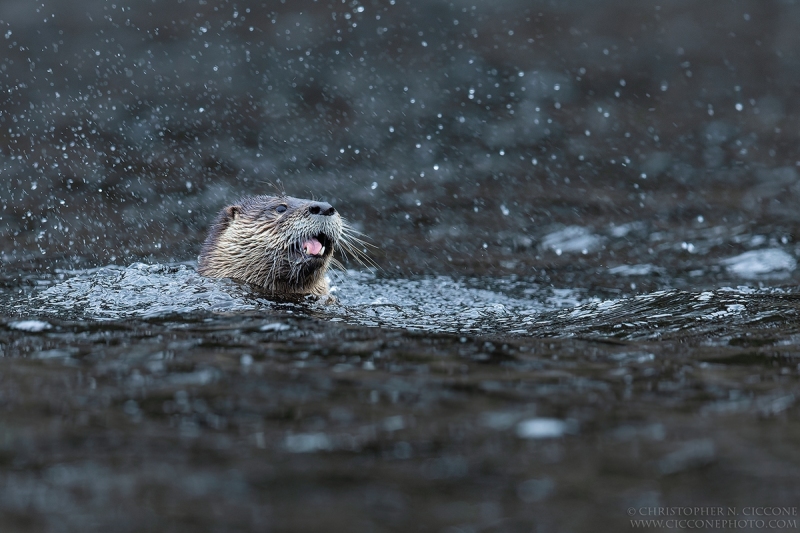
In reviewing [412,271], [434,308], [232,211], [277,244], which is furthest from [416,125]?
[277,244]

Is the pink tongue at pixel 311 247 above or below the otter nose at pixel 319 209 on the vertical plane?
below

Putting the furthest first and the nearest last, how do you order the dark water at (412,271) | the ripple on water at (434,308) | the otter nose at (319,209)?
the otter nose at (319,209) → the ripple on water at (434,308) → the dark water at (412,271)

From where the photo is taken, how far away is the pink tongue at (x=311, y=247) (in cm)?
509

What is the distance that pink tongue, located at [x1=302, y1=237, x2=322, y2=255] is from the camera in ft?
16.7

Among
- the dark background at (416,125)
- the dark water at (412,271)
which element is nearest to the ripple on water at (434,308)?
the dark water at (412,271)

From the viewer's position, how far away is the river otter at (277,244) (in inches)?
200

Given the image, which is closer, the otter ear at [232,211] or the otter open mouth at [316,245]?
the otter open mouth at [316,245]

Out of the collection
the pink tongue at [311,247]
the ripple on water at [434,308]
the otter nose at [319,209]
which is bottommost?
the ripple on water at [434,308]

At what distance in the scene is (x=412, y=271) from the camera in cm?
732

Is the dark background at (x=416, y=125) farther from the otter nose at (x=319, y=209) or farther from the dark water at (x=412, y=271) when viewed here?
the otter nose at (x=319, y=209)

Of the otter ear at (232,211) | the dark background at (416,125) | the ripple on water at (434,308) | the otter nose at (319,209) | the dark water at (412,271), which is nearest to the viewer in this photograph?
the dark water at (412,271)

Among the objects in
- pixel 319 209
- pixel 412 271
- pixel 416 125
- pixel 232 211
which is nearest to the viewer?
pixel 319 209

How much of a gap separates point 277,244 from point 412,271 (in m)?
2.31

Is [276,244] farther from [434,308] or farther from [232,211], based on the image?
[434,308]
